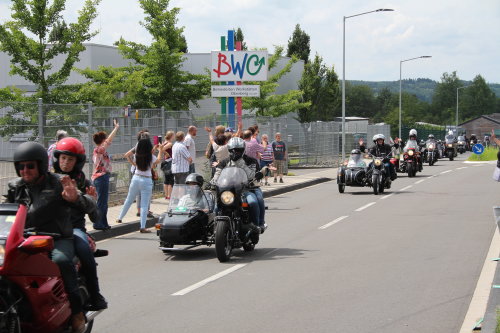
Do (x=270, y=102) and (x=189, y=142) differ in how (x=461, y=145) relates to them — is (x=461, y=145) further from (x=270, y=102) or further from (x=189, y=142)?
(x=189, y=142)

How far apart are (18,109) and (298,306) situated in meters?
9.34

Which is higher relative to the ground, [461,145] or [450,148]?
[450,148]

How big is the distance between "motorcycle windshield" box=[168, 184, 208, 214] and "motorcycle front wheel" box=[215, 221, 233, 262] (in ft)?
2.83

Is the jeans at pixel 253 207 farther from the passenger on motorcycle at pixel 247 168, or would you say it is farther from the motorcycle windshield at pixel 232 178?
the motorcycle windshield at pixel 232 178

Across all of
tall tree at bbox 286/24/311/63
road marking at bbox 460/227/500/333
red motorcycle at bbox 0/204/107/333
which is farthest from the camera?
tall tree at bbox 286/24/311/63

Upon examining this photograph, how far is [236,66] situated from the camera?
28016 millimetres

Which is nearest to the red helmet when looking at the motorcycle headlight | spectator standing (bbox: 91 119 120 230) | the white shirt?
the motorcycle headlight

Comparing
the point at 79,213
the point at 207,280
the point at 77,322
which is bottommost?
the point at 207,280

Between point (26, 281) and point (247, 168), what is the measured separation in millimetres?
6418

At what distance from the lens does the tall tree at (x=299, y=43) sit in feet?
224

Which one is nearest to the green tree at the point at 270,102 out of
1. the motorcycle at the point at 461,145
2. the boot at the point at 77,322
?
the motorcycle at the point at 461,145

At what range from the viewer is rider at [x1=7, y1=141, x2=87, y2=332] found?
227 inches

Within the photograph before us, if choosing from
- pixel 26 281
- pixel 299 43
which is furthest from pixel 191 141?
pixel 299 43

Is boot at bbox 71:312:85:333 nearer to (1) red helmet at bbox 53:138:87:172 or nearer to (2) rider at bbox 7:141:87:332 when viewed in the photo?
(2) rider at bbox 7:141:87:332
